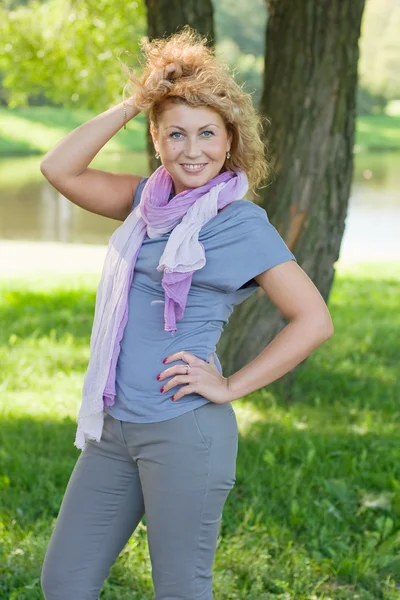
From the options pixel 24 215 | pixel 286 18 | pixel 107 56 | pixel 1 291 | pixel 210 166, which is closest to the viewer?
pixel 210 166

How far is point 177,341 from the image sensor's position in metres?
2.41

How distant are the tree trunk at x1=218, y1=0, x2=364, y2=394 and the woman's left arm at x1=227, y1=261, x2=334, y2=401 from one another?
295 centimetres

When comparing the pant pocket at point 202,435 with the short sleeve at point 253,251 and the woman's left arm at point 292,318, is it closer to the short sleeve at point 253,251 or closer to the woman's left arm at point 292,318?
the woman's left arm at point 292,318

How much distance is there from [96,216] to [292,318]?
1708 cm

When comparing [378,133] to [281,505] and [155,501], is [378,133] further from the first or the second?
[155,501]

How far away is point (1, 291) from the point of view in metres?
8.59

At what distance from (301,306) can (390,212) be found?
1869 centimetres

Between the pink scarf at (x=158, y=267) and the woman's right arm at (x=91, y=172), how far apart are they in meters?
0.18

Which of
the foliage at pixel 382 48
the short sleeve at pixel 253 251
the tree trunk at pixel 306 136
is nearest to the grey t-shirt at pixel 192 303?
the short sleeve at pixel 253 251

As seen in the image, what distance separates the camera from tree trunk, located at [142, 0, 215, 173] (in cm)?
544

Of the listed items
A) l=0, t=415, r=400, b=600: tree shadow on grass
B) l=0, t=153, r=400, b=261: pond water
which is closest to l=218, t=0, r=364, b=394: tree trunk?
l=0, t=415, r=400, b=600: tree shadow on grass

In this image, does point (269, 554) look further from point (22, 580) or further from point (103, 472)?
point (103, 472)

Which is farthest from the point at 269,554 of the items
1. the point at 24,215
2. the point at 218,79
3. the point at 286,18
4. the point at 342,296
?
the point at 24,215

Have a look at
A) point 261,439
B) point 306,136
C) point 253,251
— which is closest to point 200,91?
point 253,251
